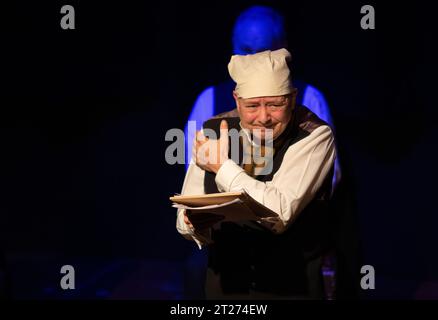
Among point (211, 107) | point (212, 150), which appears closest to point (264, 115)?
point (212, 150)

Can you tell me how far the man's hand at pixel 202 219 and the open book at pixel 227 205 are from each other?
0.10ft

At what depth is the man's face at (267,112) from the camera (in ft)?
8.93

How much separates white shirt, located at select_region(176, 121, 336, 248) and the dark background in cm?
87

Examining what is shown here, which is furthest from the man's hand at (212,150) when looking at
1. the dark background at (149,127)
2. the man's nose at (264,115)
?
the dark background at (149,127)

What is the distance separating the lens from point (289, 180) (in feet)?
8.97

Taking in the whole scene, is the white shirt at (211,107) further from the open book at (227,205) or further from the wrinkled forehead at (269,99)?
the open book at (227,205)

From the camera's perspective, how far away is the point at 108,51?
4680 millimetres

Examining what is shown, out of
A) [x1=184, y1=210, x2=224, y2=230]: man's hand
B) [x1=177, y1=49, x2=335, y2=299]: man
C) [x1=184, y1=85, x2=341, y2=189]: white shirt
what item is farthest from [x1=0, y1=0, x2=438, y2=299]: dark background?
[x1=184, y1=210, x2=224, y2=230]: man's hand

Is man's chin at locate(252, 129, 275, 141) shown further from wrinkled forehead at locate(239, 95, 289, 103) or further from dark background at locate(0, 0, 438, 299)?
dark background at locate(0, 0, 438, 299)

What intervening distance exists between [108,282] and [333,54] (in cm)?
185

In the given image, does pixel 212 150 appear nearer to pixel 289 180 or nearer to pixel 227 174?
pixel 227 174

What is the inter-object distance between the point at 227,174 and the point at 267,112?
241mm

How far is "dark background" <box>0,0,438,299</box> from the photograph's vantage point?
434 cm

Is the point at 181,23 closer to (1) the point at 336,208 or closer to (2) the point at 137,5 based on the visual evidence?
(2) the point at 137,5
